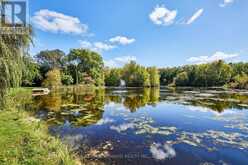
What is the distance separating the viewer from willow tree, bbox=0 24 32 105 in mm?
5602

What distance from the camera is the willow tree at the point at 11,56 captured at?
18.4 ft

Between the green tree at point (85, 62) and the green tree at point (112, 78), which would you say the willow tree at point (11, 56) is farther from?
the green tree at point (112, 78)

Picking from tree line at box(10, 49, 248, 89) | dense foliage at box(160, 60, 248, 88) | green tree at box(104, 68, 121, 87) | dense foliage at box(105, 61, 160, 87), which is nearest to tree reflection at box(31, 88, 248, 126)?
tree line at box(10, 49, 248, 89)

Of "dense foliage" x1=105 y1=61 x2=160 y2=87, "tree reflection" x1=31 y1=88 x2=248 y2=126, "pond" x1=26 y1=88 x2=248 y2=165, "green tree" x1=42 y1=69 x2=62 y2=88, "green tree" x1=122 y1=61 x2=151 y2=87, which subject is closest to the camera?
"pond" x1=26 y1=88 x2=248 y2=165

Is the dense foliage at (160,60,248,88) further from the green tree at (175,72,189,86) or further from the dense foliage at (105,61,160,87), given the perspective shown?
the dense foliage at (105,61,160,87)

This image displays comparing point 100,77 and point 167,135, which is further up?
point 100,77

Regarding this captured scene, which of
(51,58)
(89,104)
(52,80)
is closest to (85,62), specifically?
(51,58)

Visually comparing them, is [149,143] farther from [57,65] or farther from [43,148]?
[57,65]

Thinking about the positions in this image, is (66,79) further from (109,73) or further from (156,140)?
(156,140)

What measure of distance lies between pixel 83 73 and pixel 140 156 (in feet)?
141

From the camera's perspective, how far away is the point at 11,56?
5879 mm

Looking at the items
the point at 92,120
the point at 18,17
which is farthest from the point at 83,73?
the point at 18,17

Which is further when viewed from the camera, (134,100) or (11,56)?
(134,100)

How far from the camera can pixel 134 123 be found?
9891 mm
